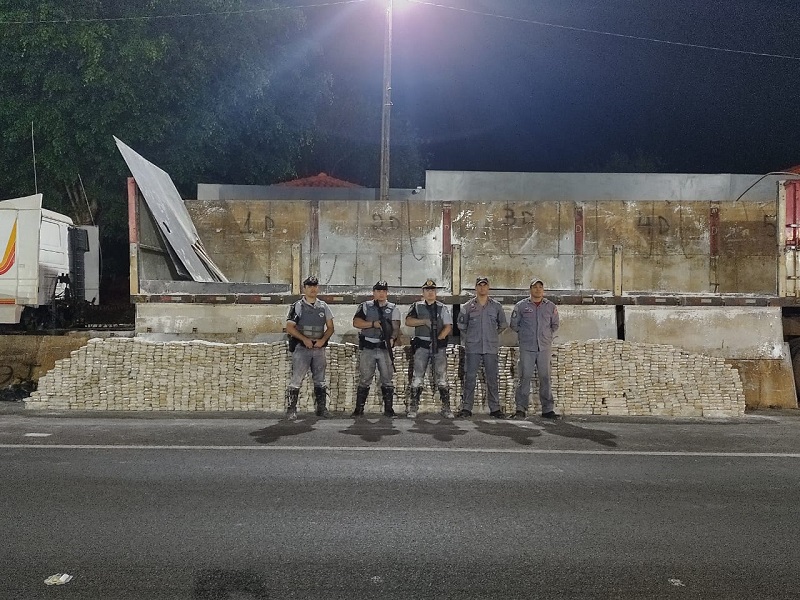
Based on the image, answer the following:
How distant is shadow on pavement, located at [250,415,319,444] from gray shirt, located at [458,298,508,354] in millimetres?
2271

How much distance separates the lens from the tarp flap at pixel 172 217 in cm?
1079

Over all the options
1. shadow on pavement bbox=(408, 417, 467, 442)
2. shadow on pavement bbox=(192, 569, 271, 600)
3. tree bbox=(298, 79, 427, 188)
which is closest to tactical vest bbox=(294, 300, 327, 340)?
shadow on pavement bbox=(408, 417, 467, 442)

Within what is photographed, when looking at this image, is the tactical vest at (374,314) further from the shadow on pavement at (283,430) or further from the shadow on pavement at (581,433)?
the shadow on pavement at (581,433)

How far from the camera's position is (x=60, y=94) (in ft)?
52.1

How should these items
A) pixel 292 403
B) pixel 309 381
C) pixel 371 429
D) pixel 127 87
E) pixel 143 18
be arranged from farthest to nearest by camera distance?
pixel 143 18
pixel 127 87
pixel 309 381
pixel 292 403
pixel 371 429

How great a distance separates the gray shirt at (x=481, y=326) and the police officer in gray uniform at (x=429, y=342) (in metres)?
0.29

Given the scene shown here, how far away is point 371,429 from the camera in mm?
7594

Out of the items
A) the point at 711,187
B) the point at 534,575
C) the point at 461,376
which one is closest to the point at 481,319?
the point at 461,376

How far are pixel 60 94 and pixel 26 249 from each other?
4.67m

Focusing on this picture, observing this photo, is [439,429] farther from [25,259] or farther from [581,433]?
A: [25,259]

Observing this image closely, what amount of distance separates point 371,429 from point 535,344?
2647 millimetres


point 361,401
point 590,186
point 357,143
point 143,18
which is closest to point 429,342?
point 361,401

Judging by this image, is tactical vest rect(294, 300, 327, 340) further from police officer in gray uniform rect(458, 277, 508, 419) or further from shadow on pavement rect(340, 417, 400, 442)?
police officer in gray uniform rect(458, 277, 508, 419)

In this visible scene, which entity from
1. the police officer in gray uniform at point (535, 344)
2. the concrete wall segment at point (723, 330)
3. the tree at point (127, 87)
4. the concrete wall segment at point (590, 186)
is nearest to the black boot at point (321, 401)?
the police officer in gray uniform at point (535, 344)
